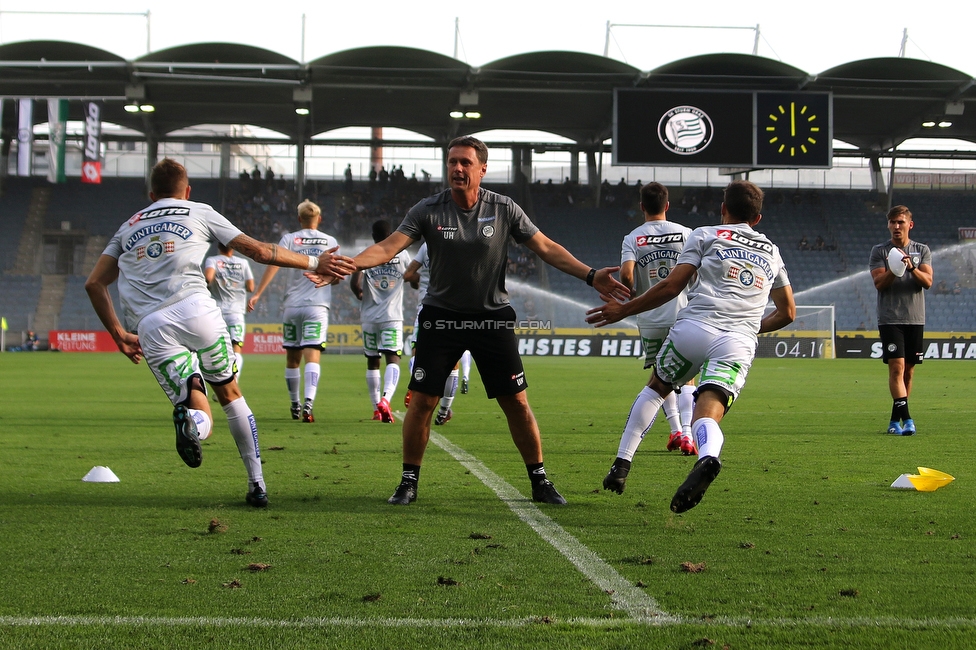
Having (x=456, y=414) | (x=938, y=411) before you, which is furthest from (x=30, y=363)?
(x=938, y=411)

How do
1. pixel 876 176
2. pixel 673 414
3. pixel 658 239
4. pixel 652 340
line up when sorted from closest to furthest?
pixel 658 239, pixel 652 340, pixel 673 414, pixel 876 176

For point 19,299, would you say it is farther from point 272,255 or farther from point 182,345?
point 272,255

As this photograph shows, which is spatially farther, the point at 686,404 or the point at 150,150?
the point at 150,150

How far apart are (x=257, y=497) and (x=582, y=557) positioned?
2.10 meters

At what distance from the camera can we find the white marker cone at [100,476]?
6430 millimetres

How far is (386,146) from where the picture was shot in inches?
1724

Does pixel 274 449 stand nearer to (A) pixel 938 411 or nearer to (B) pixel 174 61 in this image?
(A) pixel 938 411

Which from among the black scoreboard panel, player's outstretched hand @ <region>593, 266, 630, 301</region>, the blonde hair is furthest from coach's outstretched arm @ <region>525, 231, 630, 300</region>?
the black scoreboard panel

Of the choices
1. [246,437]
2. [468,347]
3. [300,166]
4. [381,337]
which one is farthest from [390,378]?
[300,166]

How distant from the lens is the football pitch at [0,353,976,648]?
3197 mm

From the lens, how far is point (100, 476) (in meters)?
6.45

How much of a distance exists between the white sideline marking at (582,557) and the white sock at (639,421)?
2.14 ft

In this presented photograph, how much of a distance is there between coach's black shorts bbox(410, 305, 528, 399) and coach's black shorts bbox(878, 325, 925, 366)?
5801 mm

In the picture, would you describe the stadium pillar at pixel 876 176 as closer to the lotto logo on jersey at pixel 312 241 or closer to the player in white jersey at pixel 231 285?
the player in white jersey at pixel 231 285
